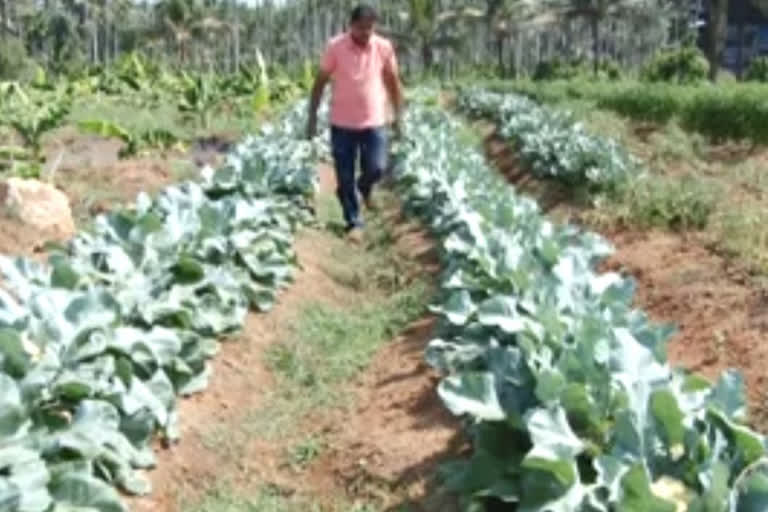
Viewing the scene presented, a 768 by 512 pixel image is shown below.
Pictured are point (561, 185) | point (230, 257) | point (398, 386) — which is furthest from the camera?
point (561, 185)

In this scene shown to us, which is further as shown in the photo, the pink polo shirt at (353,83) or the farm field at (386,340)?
the pink polo shirt at (353,83)

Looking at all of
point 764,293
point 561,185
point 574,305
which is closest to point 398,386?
point 574,305

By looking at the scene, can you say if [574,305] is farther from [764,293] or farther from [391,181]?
[391,181]

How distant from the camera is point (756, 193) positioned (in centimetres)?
1144

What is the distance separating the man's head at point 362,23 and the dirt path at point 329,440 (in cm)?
339

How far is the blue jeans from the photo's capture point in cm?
967

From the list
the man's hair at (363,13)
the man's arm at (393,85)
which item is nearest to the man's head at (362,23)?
the man's hair at (363,13)

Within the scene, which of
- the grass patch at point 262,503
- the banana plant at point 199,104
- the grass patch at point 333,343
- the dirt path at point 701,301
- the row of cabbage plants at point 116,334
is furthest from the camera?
the banana plant at point 199,104

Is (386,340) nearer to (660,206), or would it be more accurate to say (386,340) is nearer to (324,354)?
(324,354)

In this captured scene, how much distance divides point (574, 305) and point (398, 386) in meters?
1.62

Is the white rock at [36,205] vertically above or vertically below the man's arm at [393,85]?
below

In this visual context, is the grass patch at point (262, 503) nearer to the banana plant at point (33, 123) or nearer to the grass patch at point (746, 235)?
the grass patch at point (746, 235)

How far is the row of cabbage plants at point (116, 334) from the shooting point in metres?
3.57

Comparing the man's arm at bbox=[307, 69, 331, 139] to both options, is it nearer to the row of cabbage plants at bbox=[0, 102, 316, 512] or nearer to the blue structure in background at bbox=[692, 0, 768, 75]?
the row of cabbage plants at bbox=[0, 102, 316, 512]
